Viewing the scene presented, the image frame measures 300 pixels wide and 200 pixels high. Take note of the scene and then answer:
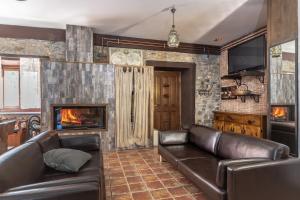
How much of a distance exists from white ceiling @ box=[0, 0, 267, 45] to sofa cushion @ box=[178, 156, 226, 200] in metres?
2.67

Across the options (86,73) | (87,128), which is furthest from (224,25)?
(87,128)

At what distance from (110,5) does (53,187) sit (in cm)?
318

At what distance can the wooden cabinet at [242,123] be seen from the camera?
13.4 ft

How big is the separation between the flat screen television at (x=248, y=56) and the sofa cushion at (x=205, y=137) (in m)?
2.22

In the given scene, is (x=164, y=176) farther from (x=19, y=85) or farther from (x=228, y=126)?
(x=19, y=85)

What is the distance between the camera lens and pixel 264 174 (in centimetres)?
181

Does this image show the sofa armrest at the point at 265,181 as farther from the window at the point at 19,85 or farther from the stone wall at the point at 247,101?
the window at the point at 19,85

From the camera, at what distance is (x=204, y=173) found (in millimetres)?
2271

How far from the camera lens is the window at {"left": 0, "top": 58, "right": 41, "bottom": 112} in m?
6.22

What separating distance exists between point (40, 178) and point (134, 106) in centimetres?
300

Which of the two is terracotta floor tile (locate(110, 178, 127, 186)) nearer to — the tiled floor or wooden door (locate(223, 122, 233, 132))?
the tiled floor

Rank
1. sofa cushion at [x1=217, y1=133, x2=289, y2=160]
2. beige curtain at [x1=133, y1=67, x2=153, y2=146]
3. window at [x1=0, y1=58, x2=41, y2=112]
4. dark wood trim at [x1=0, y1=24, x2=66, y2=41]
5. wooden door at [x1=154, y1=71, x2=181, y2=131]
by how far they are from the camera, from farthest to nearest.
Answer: wooden door at [x1=154, y1=71, x2=181, y2=131]
window at [x1=0, y1=58, x2=41, y2=112]
beige curtain at [x1=133, y1=67, x2=153, y2=146]
dark wood trim at [x1=0, y1=24, x2=66, y2=41]
sofa cushion at [x1=217, y1=133, x2=289, y2=160]

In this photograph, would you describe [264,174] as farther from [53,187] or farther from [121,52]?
[121,52]

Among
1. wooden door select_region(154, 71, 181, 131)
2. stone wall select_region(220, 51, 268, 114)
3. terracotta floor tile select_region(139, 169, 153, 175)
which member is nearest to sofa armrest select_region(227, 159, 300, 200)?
terracotta floor tile select_region(139, 169, 153, 175)
